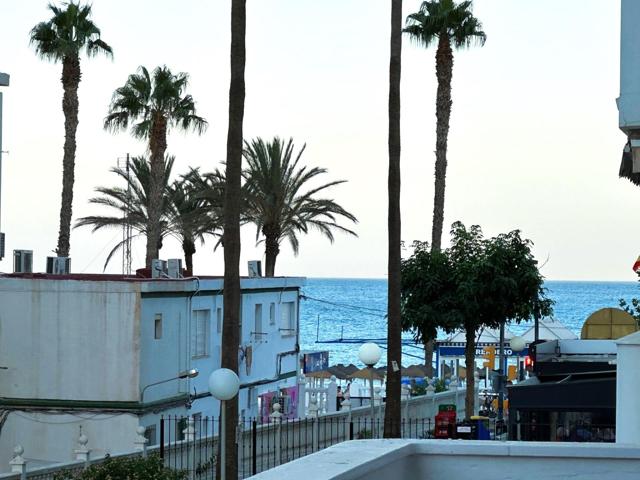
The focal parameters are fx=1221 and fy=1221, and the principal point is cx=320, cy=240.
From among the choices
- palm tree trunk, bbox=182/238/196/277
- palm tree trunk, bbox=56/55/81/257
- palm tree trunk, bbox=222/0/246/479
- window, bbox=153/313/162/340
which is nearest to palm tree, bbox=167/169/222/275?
palm tree trunk, bbox=182/238/196/277

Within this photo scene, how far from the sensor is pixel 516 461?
7.07 m

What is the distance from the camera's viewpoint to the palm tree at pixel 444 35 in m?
41.4

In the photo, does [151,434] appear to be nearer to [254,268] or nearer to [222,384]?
[254,268]

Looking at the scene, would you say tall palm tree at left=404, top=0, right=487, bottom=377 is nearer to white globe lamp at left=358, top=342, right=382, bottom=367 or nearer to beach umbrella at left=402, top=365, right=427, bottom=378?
beach umbrella at left=402, top=365, right=427, bottom=378

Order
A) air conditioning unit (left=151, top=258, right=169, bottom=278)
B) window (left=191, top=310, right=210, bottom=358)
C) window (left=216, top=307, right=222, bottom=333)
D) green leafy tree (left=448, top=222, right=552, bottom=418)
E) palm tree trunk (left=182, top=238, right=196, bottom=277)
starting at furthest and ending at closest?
palm tree trunk (left=182, top=238, right=196, bottom=277)
window (left=216, top=307, right=222, bottom=333)
air conditioning unit (left=151, top=258, right=169, bottom=278)
window (left=191, top=310, right=210, bottom=358)
green leafy tree (left=448, top=222, right=552, bottom=418)

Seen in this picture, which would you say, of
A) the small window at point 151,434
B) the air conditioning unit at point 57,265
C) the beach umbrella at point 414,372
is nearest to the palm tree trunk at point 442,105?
the beach umbrella at point 414,372

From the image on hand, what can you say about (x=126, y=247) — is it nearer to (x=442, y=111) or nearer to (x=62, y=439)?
(x=442, y=111)

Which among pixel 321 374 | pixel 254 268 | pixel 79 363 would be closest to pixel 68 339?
pixel 79 363

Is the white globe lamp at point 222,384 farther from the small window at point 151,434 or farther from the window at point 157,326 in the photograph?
the window at point 157,326

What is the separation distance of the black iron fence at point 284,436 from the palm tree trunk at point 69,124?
12816 millimetres

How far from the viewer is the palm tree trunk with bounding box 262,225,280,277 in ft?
139

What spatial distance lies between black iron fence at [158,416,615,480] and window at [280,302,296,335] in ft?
30.8

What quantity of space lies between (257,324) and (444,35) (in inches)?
477

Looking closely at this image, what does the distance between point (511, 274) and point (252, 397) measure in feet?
37.8
